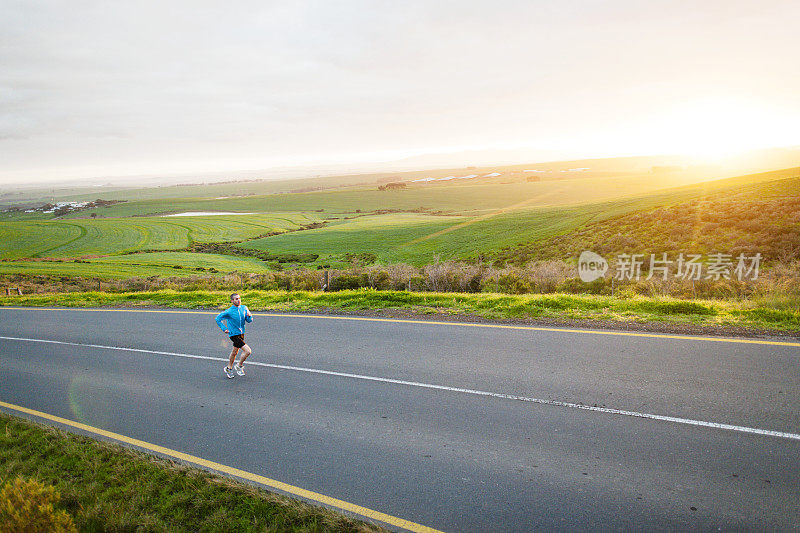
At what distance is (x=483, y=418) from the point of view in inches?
259

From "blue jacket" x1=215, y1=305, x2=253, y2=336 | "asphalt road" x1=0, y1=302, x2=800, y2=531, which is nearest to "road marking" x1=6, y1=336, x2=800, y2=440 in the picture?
"asphalt road" x1=0, y1=302, x2=800, y2=531

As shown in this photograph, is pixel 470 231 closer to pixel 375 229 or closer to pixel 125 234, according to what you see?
pixel 375 229

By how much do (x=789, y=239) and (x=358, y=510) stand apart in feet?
109

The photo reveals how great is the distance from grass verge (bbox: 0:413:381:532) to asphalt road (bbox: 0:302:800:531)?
0.51 meters

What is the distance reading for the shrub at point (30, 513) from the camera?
431cm

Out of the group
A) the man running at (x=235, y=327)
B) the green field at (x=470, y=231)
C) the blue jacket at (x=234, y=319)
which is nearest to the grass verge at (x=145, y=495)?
the man running at (x=235, y=327)

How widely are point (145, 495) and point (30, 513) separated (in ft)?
3.57

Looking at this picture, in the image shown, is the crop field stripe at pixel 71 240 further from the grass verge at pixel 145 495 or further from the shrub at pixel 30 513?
the shrub at pixel 30 513

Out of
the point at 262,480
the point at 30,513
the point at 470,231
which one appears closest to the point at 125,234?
the point at 470,231

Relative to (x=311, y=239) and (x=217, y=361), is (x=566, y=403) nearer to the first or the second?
(x=217, y=361)

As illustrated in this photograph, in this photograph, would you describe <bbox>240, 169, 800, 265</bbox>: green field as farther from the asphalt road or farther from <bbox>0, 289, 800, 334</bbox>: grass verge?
the asphalt road

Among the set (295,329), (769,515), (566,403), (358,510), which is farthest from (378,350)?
(769,515)

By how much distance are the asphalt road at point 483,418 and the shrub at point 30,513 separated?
1.85 m

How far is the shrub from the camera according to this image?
14.1 ft
